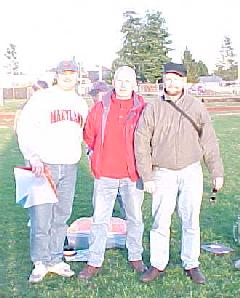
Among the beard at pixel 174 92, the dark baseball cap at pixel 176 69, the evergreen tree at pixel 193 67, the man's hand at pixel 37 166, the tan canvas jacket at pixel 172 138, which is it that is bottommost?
the evergreen tree at pixel 193 67

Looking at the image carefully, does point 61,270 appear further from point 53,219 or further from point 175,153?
point 175,153

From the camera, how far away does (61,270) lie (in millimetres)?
5191

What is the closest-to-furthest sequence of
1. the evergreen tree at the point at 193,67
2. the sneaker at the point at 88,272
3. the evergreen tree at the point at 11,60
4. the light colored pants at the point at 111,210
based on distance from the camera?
the light colored pants at the point at 111,210 < the sneaker at the point at 88,272 < the evergreen tree at the point at 193,67 < the evergreen tree at the point at 11,60

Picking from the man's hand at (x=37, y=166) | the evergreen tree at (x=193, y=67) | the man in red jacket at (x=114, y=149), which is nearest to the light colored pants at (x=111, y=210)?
the man in red jacket at (x=114, y=149)

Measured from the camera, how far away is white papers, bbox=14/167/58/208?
4844 millimetres

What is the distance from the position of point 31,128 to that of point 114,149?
0.70m

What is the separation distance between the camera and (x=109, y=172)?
496 cm

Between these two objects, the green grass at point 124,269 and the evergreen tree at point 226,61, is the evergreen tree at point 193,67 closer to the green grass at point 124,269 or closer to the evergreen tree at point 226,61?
the evergreen tree at point 226,61

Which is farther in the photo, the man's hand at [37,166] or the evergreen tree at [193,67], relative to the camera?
the evergreen tree at [193,67]

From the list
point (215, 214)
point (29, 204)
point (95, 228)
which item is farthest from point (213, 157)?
point (215, 214)

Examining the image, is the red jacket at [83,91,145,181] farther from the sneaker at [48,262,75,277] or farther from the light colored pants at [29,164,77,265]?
the sneaker at [48,262,75,277]

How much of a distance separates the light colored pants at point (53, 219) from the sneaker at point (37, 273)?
46 mm

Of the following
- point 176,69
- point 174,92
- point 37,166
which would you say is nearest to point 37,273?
point 37,166

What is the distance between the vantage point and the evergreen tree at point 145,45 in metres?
70.3
